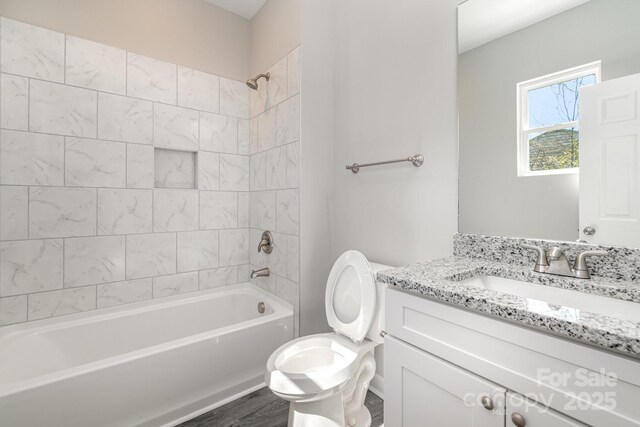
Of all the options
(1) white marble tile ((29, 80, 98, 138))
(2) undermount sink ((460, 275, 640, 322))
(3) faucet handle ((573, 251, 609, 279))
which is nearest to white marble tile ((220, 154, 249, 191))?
(1) white marble tile ((29, 80, 98, 138))

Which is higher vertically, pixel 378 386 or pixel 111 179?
pixel 111 179

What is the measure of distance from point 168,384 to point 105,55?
83.5 inches

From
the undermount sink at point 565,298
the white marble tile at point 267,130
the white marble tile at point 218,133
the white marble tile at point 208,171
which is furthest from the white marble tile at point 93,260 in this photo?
the undermount sink at point 565,298

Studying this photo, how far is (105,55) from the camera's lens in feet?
6.40

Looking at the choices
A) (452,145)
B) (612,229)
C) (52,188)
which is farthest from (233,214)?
(612,229)

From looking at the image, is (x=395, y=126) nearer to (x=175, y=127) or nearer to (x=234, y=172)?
(x=234, y=172)

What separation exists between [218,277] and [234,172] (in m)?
0.90

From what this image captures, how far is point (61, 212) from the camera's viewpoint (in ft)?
6.00

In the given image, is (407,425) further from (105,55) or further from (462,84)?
(105,55)

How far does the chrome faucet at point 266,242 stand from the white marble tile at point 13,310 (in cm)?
144

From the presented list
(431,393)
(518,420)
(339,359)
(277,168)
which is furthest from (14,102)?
(518,420)

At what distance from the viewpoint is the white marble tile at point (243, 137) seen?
99.1 inches

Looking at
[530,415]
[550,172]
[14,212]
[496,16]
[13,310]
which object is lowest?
[13,310]

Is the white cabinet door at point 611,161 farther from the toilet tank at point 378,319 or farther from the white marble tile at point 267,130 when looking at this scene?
the white marble tile at point 267,130
